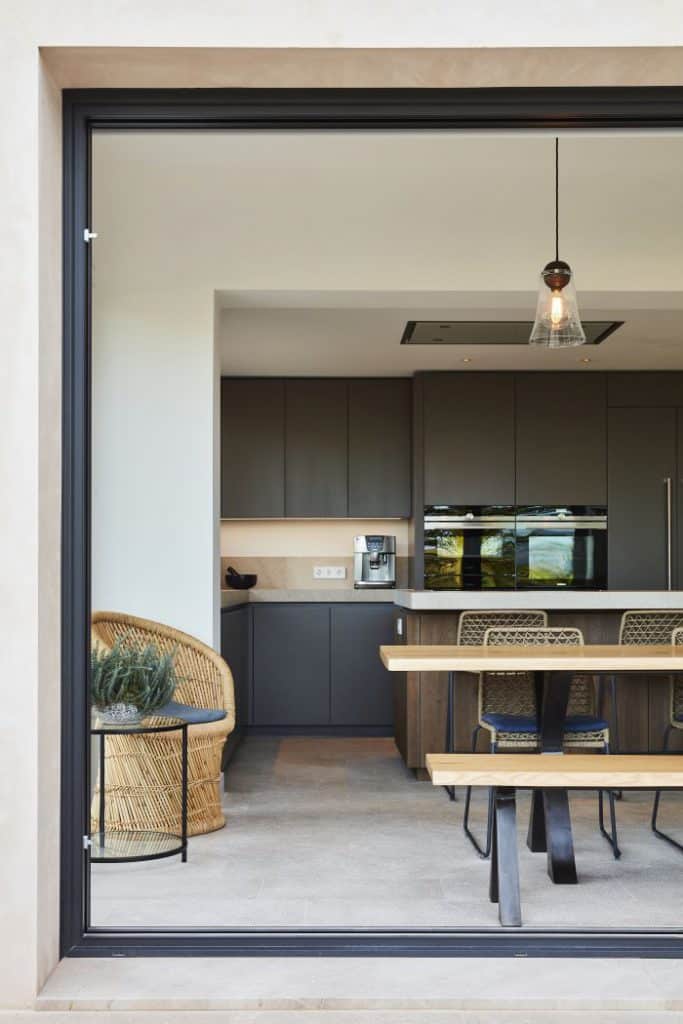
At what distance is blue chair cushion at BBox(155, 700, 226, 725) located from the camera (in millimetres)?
4648

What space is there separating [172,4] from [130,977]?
2.36m

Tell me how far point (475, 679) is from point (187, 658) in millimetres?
1528

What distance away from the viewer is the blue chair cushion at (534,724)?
4668 mm

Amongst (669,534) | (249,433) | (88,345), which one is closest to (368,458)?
(249,433)

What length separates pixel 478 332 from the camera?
22.0 feet

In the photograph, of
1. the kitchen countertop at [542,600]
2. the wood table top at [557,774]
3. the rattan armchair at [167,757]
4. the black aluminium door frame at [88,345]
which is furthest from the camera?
the kitchen countertop at [542,600]

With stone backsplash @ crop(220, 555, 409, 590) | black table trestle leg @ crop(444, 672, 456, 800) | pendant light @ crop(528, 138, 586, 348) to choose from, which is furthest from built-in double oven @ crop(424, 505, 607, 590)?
pendant light @ crop(528, 138, 586, 348)

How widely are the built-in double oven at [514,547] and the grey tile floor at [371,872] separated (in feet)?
8.45

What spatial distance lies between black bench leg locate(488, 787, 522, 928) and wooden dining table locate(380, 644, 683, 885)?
467mm

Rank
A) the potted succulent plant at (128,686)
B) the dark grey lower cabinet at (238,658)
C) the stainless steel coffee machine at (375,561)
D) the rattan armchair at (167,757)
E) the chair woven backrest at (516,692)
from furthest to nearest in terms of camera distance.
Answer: the stainless steel coffee machine at (375,561) → the dark grey lower cabinet at (238,658) → the chair woven backrest at (516,692) → the rattan armchair at (167,757) → the potted succulent plant at (128,686)

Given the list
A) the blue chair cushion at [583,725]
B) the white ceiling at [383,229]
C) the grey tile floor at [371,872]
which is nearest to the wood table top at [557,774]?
the grey tile floor at [371,872]

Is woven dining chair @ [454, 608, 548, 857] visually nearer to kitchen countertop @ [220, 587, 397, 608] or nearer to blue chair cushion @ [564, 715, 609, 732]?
blue chair cushion @ [564, 715, 609, 732]

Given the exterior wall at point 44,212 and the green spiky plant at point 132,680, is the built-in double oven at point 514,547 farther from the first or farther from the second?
the exterior wall at point 44,212

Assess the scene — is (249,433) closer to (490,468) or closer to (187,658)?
(490,468)
